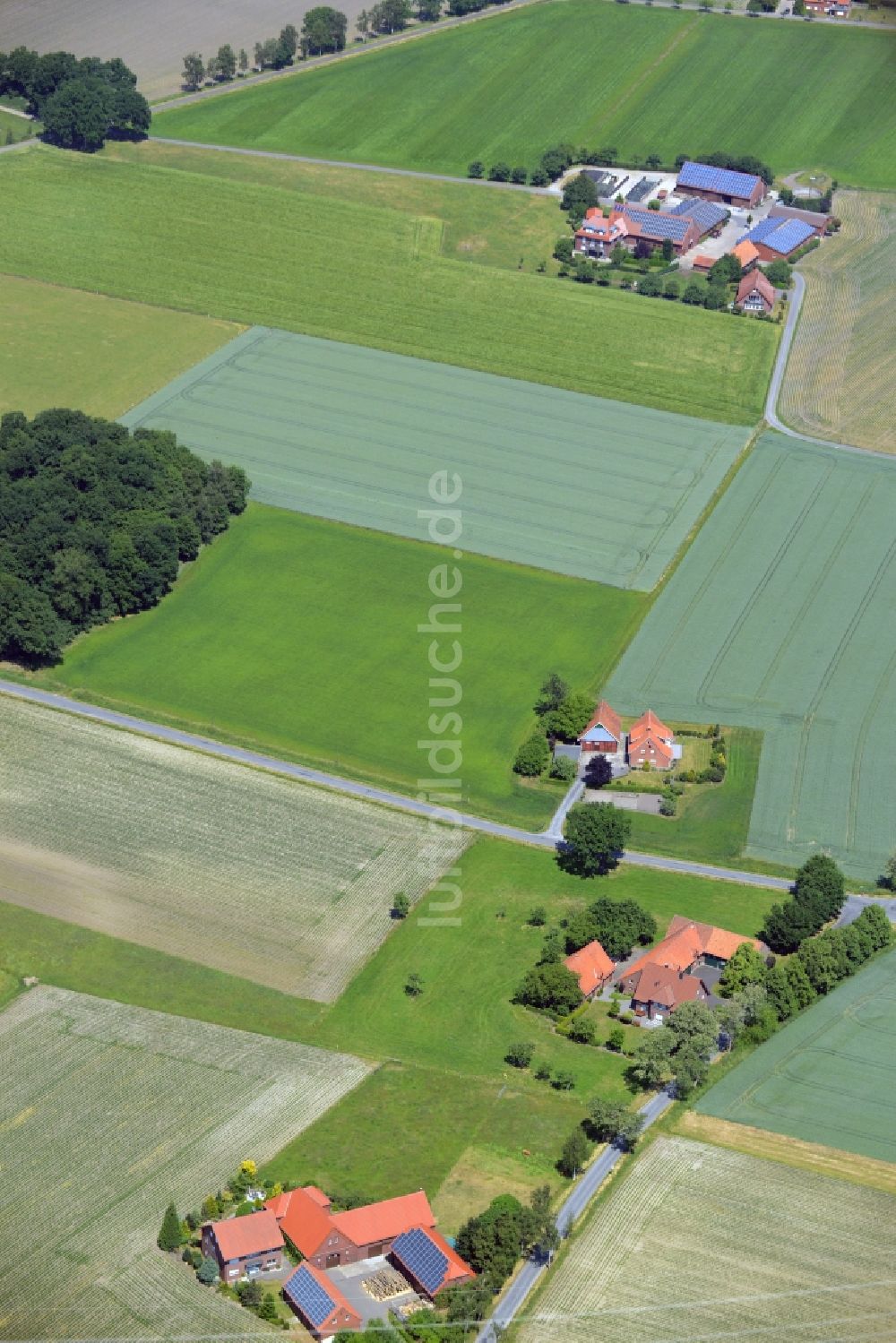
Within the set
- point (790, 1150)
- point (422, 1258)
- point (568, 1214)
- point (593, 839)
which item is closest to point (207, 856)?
point (593, 839)

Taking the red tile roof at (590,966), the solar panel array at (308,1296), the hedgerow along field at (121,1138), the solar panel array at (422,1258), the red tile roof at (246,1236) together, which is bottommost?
the hedgerow along field at (121,1138)

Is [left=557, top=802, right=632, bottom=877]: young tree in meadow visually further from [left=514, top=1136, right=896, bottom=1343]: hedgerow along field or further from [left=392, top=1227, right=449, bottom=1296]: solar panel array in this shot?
[left=392, top=1227, right=449, bottom=1296]: solar panel array

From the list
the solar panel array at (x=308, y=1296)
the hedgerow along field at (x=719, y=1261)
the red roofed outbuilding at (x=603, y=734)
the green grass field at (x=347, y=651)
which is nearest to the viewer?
the solar panel array at (x=308, y=1296)

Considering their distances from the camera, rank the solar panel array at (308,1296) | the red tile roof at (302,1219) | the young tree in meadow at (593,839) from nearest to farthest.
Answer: the solar panel array at (308,1296) → the red tile roof at (302,1219) → the young tree in meadow at (593,839)

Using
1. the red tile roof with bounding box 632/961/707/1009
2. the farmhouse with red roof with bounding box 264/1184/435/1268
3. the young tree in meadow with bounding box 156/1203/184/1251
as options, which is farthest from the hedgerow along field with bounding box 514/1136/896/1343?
the young tree in meadow with bounding box 156/1203/184/1251

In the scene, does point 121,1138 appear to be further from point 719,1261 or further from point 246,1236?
point 719,1261

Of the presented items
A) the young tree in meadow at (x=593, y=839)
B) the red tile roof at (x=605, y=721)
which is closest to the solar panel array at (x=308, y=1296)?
the young tree in meadow at (x=593, y=839)

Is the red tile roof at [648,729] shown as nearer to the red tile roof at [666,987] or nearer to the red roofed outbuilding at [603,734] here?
the red roofed outbuilding at [603,734]
